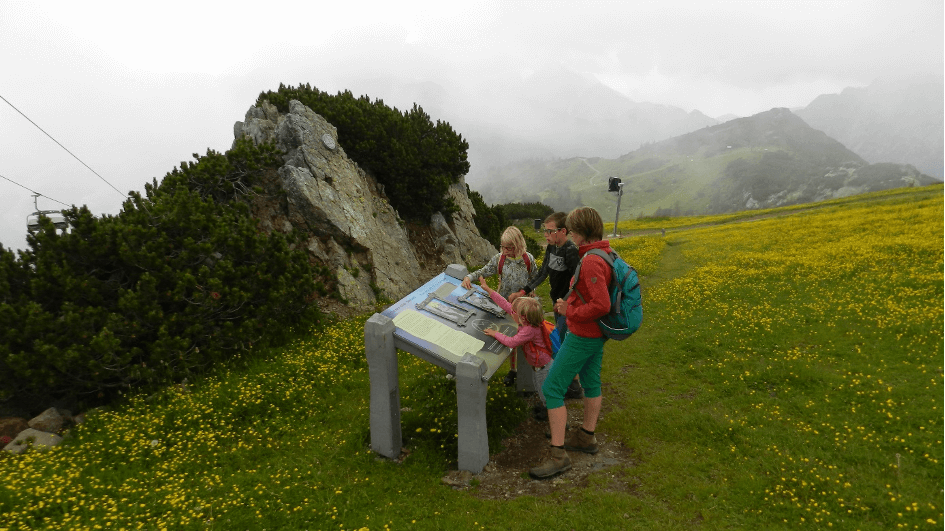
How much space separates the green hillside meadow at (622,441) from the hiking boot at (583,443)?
55 cm

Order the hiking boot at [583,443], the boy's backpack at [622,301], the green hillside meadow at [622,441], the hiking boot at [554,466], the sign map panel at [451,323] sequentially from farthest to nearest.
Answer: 1. the hiking boot at [583,443]
2. the sign map panel at [451,323]
3. the hiking boot at [554,466]
4. the boy's backpack at [622,301]
5. the green hillside meadow at [622,441]

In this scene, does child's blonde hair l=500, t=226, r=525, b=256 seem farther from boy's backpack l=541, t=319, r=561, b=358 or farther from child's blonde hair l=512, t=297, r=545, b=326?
boy's backpack l=541, t=319, r=561, b=358

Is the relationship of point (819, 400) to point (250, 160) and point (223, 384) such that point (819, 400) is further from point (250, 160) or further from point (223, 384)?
point (250, 160)

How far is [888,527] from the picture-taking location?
4.63 meters

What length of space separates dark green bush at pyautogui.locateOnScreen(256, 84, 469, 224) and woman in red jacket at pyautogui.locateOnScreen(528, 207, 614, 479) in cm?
1412

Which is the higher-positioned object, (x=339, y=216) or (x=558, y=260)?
(x=339, y=216)

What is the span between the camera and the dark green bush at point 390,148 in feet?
61.2

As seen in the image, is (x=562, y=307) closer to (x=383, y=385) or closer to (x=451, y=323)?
(x=451, y=323)

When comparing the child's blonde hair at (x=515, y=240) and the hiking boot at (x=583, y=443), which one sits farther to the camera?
the child's blonde hair at (x=515, y=240)

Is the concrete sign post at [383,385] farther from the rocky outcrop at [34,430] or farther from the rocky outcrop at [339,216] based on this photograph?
the rocky outcrop at [339,216]

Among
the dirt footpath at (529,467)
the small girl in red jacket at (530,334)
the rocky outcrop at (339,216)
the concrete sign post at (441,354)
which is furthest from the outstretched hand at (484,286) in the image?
the rocky outcrop at (339,216)

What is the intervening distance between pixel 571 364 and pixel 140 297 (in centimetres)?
856

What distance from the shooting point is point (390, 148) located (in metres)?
19.2

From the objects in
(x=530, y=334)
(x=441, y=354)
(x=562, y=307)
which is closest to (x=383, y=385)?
(x=441, y=354)
